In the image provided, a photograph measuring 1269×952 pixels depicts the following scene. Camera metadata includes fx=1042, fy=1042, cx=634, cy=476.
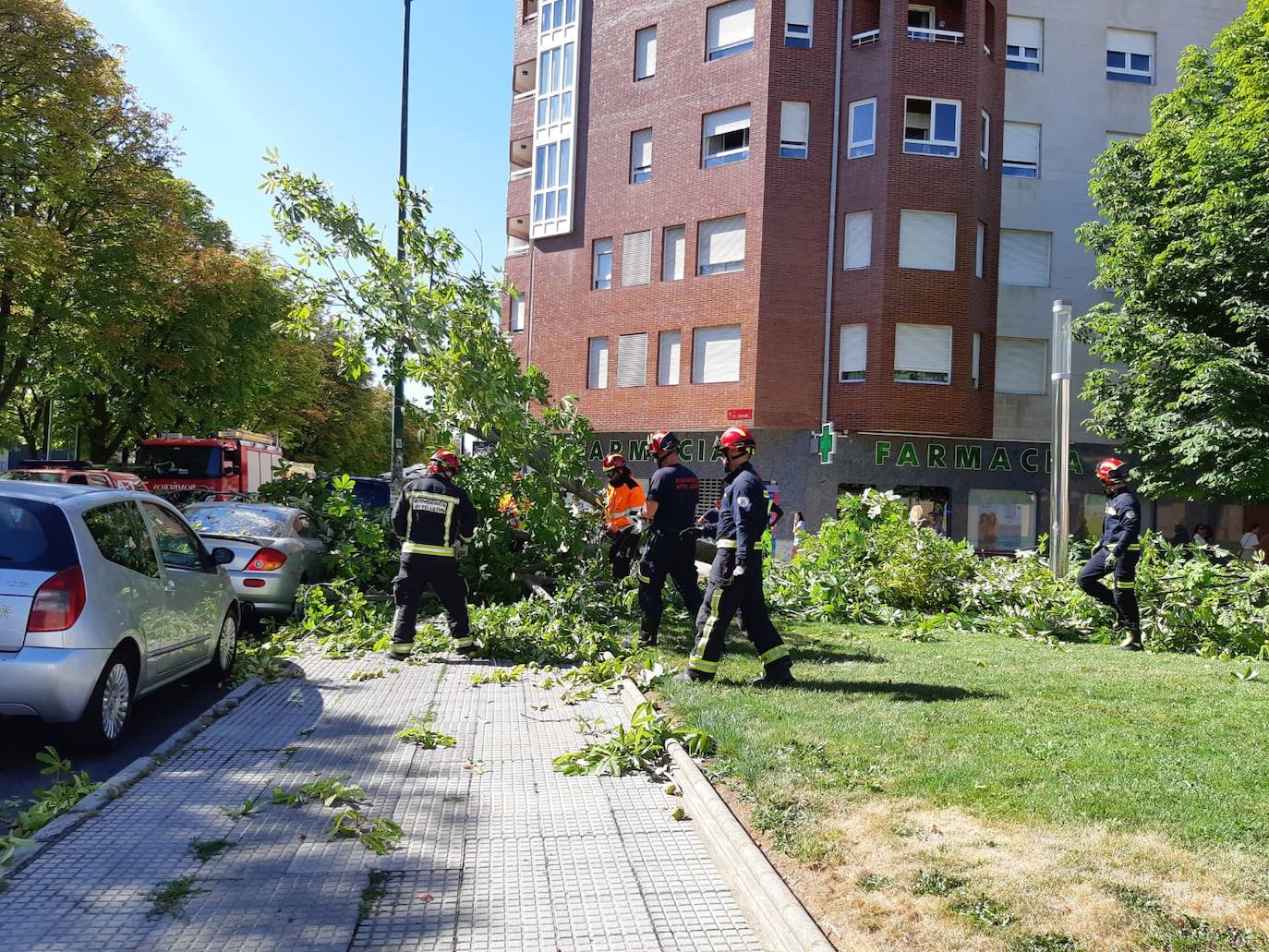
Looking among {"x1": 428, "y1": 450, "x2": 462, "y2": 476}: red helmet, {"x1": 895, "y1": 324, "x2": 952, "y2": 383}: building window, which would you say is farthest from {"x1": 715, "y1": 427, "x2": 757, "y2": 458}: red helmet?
{"x1": 895, "y1": 324, "x2": 952, "y2": 383}: building window

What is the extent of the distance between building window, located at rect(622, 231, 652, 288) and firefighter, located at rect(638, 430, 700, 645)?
21.1 m

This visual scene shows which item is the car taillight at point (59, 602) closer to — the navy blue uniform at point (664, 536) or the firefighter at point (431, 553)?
the firefighter at point (431, 553)

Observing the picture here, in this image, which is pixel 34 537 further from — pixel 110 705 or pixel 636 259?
pixel 636 259

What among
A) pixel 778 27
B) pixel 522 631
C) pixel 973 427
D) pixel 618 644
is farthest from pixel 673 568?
pixel 778 27

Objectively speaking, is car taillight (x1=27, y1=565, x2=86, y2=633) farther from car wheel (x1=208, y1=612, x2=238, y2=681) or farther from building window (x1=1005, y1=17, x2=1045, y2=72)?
building window (x1=1005, y1=17, x2=1045, y2=72)

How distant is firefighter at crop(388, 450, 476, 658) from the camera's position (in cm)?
902

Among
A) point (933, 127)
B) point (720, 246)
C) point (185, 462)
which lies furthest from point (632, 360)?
point (185, 462)

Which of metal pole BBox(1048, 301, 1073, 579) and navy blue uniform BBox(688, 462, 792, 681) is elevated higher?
metal pole BBox(1048, 301, 1073, 579)

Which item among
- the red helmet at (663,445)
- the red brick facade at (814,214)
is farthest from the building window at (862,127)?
the red helmet at (663,445)

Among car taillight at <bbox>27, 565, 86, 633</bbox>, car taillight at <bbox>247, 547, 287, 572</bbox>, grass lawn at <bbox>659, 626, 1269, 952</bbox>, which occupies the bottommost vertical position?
grass lawn at <bbox>659, 626, 1269, 952</bbox>

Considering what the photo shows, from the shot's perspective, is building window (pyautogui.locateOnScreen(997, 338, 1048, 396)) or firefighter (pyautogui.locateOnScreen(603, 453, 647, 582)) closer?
firefighter (pyautogui.locateOnScreen(603, 453, 647, 582))

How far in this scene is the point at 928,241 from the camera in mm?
27328

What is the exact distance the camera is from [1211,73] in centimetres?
2356

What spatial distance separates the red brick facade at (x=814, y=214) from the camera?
27172 millimetres
